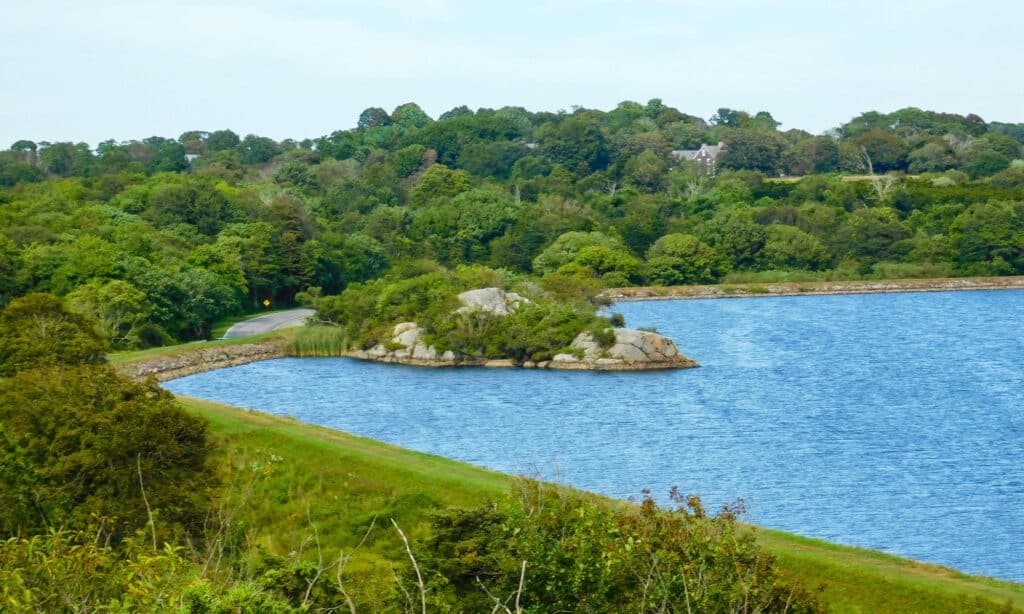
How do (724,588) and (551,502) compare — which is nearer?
(724,588)

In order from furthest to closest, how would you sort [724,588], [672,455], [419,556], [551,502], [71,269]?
[71,269]
[672,455]
[551,502]
[419,556]
[724,588]

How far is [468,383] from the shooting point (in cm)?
5444

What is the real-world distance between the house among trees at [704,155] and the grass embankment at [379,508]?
363ft

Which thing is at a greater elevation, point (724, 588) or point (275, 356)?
point (724, 588)

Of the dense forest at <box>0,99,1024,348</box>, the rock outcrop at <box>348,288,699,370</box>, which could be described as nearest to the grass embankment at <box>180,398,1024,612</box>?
the rock outcrop at <box>348,288,699,370</box>

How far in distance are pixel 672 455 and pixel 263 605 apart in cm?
2603

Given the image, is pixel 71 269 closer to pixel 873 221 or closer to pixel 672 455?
pixel 672 455

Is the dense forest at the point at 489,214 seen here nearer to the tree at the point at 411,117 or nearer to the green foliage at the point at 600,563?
the tree at the point at 411,117

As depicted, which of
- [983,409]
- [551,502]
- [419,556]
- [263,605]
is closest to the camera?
[263,605]

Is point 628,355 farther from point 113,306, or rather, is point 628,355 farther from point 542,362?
point 113,306

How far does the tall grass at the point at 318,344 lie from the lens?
64375mm

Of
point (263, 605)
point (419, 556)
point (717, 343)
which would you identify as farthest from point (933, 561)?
point (717, 343)

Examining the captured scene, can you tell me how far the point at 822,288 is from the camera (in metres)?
94.6

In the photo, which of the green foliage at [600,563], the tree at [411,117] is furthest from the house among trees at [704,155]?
the green foliage at [600,563]
